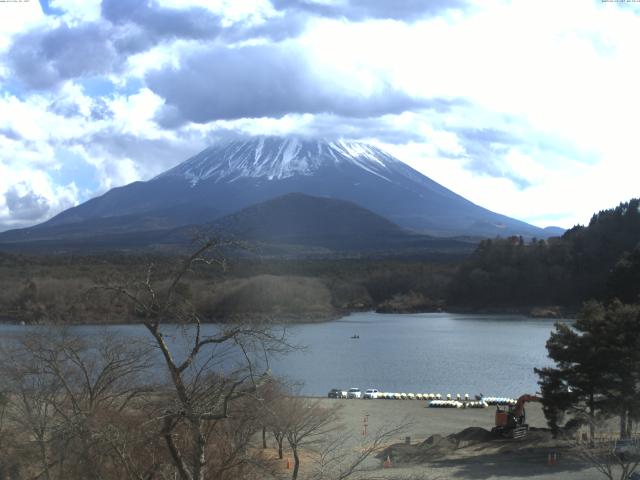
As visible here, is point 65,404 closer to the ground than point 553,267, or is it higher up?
closer to the ground

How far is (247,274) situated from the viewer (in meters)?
79.1

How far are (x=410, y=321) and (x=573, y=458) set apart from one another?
59.2m

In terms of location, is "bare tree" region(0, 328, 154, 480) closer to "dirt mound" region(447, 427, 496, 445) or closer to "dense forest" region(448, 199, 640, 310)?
"dirt mound" region(447, 427, 496, 445)

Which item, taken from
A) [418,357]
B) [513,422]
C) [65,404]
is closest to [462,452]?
[513,422]

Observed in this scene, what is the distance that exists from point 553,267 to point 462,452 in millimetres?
68567

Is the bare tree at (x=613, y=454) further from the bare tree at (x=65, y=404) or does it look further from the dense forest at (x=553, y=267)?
the dense forest at (x=553, y=267)

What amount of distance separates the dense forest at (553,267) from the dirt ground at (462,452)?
57.4 meters

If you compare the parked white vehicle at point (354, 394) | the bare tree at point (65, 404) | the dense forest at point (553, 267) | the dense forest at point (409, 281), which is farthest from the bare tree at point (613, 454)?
the dense forest at point (553, 267)

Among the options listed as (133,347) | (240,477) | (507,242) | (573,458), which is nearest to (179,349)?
(133,347)

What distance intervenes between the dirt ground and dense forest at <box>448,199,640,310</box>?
5744 centimetres

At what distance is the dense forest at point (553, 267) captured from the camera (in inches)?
3253

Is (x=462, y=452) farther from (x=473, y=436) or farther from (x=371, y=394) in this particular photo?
(x=371, y=394)

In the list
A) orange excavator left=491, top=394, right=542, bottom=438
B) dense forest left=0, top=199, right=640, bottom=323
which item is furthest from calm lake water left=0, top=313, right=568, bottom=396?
dense forest left=0, top=199, right=640, bottom=323

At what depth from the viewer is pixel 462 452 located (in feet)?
63.8
